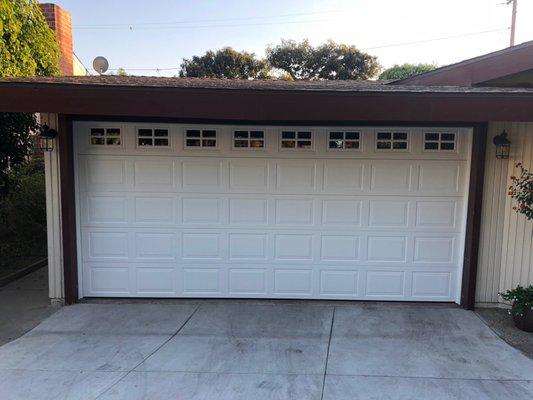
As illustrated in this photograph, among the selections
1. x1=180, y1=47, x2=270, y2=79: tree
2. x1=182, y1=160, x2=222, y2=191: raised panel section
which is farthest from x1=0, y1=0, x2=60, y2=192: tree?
x1=180, y1=47, x2=270, y2=79: tree

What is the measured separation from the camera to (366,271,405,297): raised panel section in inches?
227

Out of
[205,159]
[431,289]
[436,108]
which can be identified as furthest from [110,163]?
[431,289]

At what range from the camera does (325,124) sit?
5.49 meters

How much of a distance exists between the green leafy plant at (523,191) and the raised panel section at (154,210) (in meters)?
4.19

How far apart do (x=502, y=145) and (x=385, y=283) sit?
2245 millimetres

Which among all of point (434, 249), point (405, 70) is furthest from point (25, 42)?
point (405, 70)

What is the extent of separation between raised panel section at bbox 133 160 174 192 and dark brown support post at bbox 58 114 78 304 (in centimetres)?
79

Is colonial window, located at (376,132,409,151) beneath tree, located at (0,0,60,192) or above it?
beneath

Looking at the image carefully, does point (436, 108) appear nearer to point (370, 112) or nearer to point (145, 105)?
point (370, 112)

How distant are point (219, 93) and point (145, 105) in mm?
804

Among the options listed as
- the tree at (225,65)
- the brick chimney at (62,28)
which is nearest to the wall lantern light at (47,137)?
the brick chimney at (62,28)

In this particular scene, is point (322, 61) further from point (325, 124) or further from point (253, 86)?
point (253, 86)

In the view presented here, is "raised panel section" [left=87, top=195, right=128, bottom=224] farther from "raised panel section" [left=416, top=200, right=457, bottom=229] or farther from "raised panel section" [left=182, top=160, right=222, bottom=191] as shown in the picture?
"raised panel section" [left=416, top=200, right=457, bottom=229]

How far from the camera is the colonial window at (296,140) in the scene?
18.3 feet
